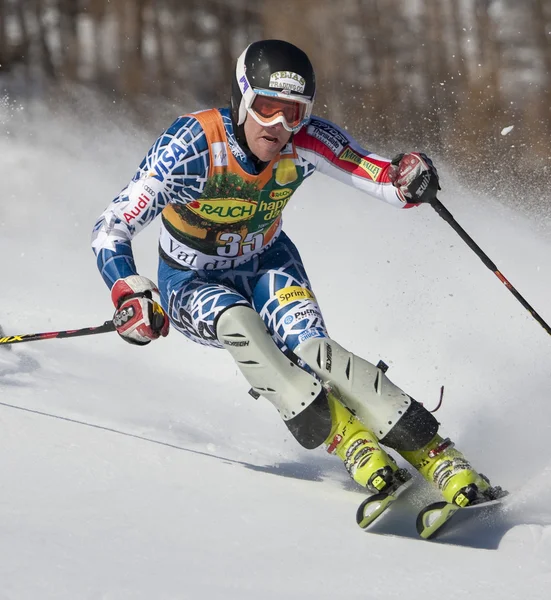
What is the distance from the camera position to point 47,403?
4.57m

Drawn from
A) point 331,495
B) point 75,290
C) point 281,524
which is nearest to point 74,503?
point 281,524

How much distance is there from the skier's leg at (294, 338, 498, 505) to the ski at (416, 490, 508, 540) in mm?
168

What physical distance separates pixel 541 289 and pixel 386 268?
1.21m

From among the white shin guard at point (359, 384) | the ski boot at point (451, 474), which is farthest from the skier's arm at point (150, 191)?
the ski boot at point (451, 474)

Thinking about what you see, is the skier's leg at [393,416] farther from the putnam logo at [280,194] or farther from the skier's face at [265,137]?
the skier's face at [265,137]

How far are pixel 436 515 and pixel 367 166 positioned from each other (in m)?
1.62

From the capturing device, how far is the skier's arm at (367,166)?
397 centimetres

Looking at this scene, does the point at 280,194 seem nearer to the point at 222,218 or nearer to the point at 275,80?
the point at 222,218

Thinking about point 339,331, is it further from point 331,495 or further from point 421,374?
point 331,495

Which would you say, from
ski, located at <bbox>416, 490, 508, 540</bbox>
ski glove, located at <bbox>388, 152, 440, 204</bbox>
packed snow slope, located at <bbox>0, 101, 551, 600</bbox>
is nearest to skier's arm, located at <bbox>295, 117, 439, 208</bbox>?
ski glove, located at <bbox>388, 152, 440, 204</bbox>

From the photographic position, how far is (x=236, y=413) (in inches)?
209

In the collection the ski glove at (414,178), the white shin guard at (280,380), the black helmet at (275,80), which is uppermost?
the black helmet at (275,80)

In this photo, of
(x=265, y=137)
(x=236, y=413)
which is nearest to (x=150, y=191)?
(x=265, y=137)

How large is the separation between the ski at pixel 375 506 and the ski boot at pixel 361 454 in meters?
0.02
